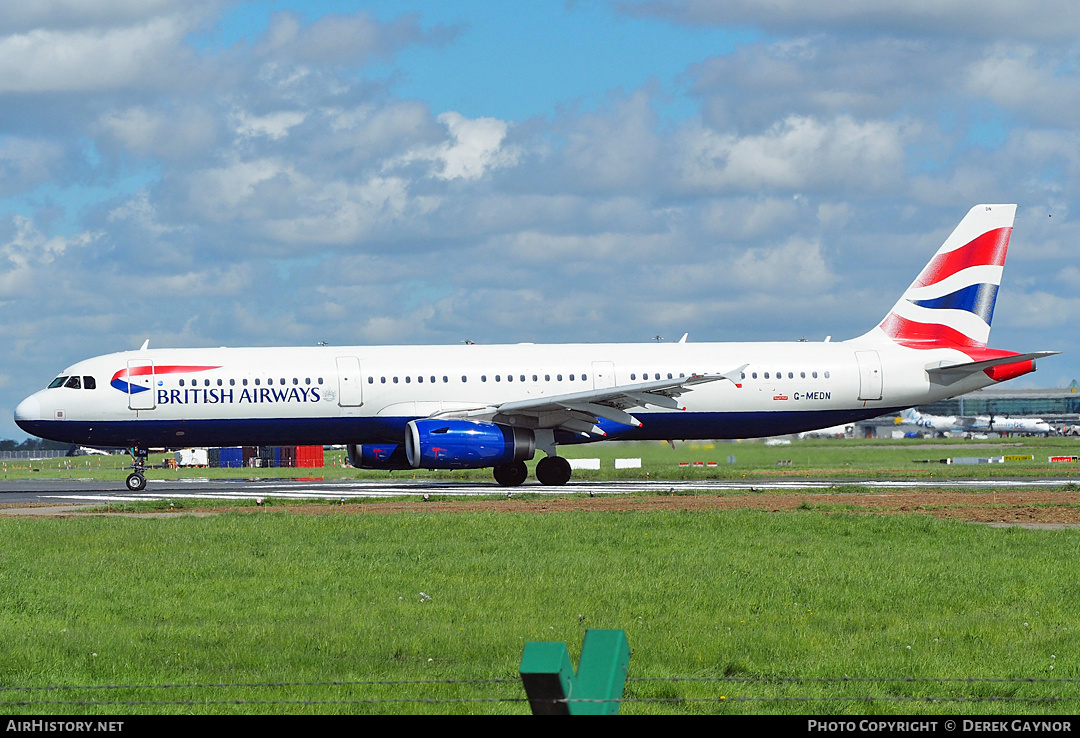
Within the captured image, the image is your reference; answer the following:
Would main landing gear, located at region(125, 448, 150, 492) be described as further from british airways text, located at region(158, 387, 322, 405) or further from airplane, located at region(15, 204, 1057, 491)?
british airways text, located at region(158, 387, 322, 405)

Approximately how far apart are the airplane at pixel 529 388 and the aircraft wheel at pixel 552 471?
0.05 meters

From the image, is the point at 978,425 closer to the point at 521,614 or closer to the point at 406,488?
the point at 406,488

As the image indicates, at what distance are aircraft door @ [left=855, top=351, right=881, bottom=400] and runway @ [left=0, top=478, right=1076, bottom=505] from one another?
107 inches

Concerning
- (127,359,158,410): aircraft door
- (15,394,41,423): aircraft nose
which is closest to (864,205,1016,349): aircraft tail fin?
Answer: (127,359,158,410): aircraft door


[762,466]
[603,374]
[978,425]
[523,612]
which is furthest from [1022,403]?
[523,612]

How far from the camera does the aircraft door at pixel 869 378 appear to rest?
3712 centimetres

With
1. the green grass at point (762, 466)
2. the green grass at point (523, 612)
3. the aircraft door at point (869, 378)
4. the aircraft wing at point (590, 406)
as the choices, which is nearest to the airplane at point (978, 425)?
the green grass at point (762, 466)

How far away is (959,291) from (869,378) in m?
4.88

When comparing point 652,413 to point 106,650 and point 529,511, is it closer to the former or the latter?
point 529,511

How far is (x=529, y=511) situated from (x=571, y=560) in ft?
26.3

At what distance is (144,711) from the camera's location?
8.48 metres

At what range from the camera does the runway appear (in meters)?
31.2

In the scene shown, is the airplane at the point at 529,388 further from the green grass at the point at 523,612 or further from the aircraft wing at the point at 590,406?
the green grass at the point at 523,612
